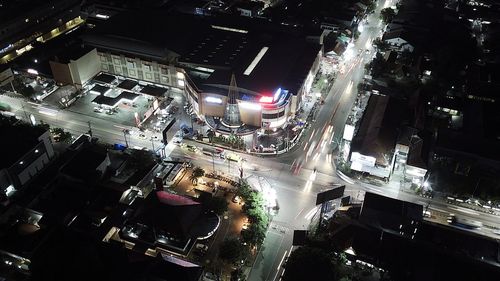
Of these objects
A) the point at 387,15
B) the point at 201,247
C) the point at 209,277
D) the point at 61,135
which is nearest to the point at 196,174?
the point at 201,247

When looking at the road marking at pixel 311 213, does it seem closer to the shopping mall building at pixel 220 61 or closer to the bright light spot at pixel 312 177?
the bright light spot at pixel 312 177

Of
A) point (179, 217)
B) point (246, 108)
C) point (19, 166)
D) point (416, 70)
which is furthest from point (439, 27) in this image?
point (19, 166)

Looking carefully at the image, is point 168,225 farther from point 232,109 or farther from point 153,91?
point 153,91

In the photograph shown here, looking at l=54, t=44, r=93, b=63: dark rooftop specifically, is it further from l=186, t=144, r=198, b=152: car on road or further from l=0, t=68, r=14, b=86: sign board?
l=186, t=144, r=198, b=152: car on road

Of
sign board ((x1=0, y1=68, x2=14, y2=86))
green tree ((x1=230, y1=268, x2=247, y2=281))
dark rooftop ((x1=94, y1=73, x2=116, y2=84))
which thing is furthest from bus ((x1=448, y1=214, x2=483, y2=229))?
sign board ((x1=0, y1=68, x2=14, y2=86))

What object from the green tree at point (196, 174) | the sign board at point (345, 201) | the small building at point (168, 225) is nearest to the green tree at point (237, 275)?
the small building at point (168, 225)

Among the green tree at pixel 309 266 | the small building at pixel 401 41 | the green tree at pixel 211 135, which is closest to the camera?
the green tree at pixel 309 266
